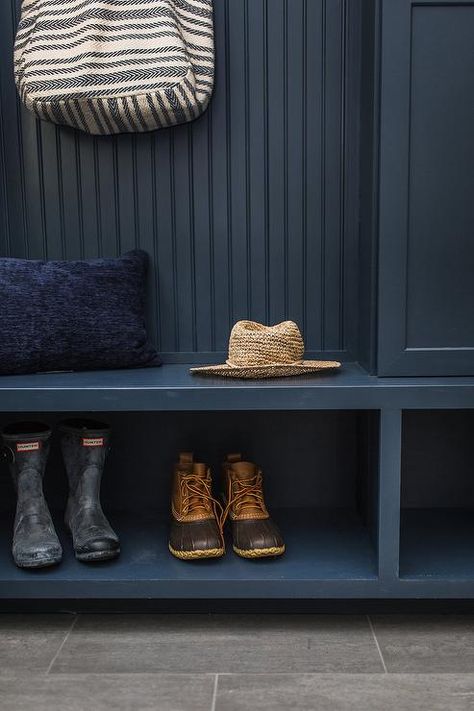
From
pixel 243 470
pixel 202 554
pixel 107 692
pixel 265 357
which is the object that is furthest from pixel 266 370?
pixel 107 692

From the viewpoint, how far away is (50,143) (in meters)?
1.65

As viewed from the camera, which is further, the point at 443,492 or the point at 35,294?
the point at 443,492

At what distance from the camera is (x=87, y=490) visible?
1.47 metres

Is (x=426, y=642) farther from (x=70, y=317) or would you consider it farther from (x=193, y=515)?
(x=70, y=317)

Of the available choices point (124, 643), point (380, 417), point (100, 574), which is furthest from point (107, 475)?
point (380, 417)

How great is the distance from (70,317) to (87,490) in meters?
0.37

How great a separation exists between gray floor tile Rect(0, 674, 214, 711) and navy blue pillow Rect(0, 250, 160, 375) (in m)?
0.62

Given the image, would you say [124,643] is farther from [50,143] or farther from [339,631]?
[50,143]

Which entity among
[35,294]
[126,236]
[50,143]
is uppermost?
[50,143]

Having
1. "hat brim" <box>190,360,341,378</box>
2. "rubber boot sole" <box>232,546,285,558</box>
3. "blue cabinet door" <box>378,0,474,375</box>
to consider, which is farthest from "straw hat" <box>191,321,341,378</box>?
"rubber boot sole" <box>232,546,285,558</box>

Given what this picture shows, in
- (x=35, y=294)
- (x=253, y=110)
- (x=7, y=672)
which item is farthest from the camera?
(x=253, y=110)

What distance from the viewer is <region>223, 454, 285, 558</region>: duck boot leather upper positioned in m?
1.40

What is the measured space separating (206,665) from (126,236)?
982 millimetres

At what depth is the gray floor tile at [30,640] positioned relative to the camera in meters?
1.24
